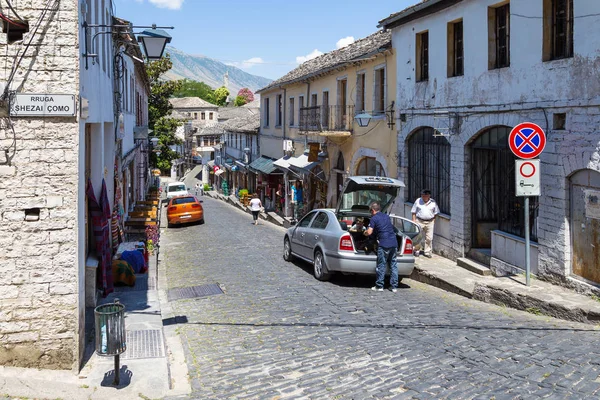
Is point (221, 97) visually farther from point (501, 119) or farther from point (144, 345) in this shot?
point (144, 345)

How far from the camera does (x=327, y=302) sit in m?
10.6

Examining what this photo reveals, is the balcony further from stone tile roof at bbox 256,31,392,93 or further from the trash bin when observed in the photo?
the trash bin

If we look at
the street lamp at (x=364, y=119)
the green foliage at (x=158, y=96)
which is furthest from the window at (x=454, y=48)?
the green foliage at (x=158, y=96)

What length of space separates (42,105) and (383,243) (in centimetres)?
669

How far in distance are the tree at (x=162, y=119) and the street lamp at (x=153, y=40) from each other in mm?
25286

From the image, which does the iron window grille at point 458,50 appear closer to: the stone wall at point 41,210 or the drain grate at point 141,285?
the drain grate at point 141,285

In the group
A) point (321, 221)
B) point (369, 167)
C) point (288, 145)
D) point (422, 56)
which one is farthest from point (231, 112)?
point (321, 221)

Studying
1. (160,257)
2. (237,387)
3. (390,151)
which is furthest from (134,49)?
(237,387)

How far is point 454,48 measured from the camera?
1496 cm

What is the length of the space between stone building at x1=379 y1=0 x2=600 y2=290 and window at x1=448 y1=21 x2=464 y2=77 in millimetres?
23

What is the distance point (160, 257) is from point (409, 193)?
23.2ft

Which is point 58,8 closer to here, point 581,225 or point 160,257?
point 581,225

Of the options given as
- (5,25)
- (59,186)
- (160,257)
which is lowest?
(160,257)

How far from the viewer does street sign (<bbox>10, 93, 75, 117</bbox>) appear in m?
6.70
